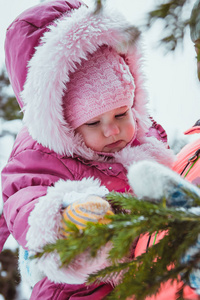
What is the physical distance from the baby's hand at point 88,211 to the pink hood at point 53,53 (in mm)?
410

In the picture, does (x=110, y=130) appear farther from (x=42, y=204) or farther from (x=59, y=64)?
(x=42, y=204)

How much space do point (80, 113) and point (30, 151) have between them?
0.73 ft

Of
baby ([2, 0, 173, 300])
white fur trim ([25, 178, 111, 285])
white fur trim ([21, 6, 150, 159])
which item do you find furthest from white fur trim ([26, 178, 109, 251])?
white fur trim ([21, 6, 150, 159])

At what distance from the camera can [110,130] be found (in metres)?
1.13

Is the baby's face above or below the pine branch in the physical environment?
below

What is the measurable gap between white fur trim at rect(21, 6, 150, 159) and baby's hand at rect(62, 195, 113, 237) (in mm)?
414

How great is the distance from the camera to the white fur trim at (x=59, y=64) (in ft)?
3.53

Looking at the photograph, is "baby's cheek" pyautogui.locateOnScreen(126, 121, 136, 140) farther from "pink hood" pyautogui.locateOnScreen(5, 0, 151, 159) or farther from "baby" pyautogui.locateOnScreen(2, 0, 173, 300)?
"pink hood" pyautogui.locateOnScreen(5, 0, 151, 159)

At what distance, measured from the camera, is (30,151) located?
116 centimetres

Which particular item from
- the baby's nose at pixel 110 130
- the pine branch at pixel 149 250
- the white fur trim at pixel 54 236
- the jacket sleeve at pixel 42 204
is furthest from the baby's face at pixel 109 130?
the pine branch at pixel 149 250

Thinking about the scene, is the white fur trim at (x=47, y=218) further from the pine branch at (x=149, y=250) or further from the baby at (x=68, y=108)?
the pine branch at (x=149, y=250)

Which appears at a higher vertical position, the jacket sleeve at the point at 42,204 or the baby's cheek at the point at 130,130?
the baby's cheek at the point at 130,130

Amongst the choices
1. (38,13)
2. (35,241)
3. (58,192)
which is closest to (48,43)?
(38,13)

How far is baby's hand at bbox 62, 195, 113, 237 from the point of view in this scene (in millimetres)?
690
